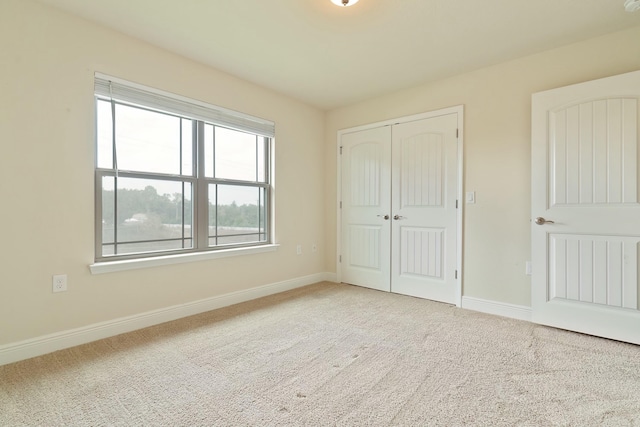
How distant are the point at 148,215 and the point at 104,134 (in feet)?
2.40

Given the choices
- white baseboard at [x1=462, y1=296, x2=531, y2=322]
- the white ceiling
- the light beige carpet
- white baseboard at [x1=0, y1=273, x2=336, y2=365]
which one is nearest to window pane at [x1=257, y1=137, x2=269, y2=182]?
the white ceiling

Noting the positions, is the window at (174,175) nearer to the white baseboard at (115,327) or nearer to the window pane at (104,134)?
the window pane at (104,134)

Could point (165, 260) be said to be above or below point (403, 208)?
below

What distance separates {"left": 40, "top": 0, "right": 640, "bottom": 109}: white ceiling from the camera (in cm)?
213

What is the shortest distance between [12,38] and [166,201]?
1.45 metres

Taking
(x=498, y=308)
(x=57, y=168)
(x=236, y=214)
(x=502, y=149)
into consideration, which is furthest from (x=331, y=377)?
(x=502, y=149)

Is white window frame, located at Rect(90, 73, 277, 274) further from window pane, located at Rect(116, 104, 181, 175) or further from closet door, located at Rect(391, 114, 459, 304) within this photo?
closet door, located at Rect(391, 114, 459, 304)

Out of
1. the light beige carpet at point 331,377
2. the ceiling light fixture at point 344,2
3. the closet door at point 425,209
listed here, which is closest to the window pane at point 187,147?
the light beige carpet at point 331,377

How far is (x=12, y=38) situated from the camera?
6.52 feet

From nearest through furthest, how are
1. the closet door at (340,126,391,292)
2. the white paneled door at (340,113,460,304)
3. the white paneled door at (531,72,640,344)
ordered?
1. the white paneled door at (531,72,640,344)
2. the white paneled door at (340,113,460,304)
3. the closet door at (340,126,391,292)

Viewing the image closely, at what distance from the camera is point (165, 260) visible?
106 inches

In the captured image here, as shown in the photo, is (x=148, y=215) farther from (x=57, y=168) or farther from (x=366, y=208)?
(x=366, y=208)

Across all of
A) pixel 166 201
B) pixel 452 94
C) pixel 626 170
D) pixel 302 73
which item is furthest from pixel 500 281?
pixel 166 201

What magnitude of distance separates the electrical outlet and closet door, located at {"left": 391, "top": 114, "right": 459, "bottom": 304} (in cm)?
313
